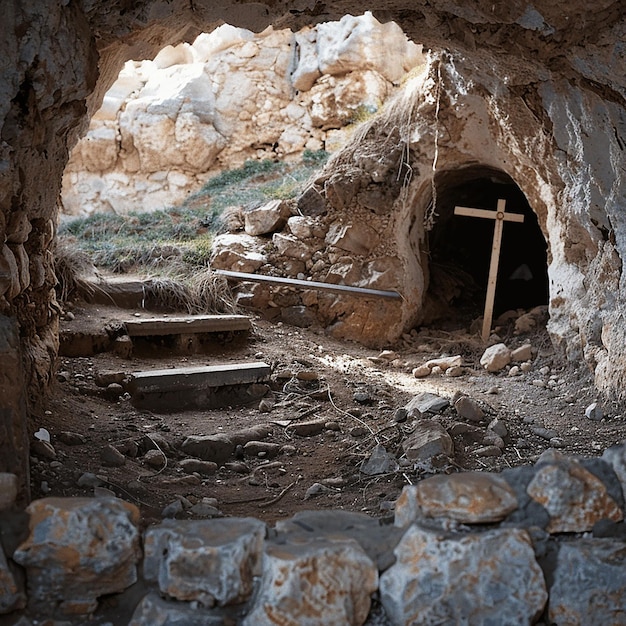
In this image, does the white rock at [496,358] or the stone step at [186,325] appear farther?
the white rock at [496,358]

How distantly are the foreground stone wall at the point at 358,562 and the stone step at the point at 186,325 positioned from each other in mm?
3531

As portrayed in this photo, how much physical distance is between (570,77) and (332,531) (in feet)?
9.60

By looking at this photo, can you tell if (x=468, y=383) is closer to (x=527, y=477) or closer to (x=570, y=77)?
(x=570, y=77)

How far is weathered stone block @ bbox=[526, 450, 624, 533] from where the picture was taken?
1727mm

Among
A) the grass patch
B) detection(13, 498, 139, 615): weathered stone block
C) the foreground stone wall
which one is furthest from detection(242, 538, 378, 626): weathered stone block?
the grass patch

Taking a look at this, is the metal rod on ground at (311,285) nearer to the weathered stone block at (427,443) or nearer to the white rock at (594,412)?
the white rock at (594,412)

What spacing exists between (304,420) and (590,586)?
2.63 meters

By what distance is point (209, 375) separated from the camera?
15.2ft

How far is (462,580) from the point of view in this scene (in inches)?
65.0

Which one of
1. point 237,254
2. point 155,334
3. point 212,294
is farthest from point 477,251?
point 155,334

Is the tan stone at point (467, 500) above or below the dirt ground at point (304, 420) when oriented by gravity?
above

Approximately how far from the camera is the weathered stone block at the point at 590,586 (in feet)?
5.53

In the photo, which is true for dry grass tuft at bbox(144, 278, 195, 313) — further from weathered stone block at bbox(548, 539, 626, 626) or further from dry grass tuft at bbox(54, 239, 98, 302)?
weathered stone block at bbox(548, 539, 626, 626)

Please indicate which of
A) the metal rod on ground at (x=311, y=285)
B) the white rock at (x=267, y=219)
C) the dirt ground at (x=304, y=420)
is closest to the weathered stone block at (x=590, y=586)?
the dirt ground at (x=304, y=420)
